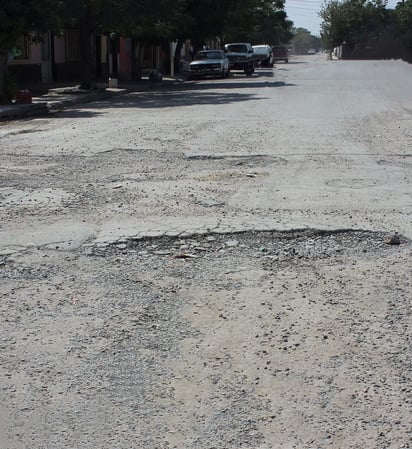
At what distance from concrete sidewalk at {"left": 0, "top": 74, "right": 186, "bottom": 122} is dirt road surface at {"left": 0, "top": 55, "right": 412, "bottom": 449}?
31.1 feet

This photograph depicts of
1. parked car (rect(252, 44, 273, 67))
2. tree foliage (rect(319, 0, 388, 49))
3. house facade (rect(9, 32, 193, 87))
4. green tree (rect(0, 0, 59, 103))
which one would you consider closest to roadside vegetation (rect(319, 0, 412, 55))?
tree foliage (rect(319, 0, 388, 49))

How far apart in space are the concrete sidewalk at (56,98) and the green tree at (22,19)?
71.5 inches

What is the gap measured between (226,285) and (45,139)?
9.28 m

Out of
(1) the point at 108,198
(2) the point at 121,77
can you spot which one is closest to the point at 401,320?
(1) the point at 108,198

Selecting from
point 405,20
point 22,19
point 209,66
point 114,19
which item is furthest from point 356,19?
point 22,19

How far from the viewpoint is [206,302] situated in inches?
216

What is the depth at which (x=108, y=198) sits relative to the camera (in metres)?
8.79

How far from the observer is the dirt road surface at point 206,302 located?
389cm

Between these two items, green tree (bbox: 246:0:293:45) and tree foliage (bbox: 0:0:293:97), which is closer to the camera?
tree foliage (bbox: 0:0:293:97)

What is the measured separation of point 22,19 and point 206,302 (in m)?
18.5

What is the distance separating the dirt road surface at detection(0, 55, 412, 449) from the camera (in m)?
3.89

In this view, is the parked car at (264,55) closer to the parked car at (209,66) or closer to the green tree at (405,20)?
the parked car at (209,66)

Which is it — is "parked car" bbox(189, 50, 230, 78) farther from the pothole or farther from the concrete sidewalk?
the pothole

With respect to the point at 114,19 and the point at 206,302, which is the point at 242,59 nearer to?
the point at 114,19
